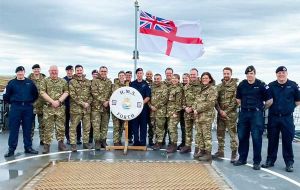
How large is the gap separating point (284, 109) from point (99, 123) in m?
4.02

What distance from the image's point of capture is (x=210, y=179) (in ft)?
21.3

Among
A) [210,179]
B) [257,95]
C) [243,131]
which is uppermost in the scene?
[257,95]

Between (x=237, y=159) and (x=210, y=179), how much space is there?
1.89 meters

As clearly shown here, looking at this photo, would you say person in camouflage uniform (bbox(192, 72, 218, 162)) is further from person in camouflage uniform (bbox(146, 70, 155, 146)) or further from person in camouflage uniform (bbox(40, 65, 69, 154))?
person in camouflage uniform (bbox(40, 65, 69, 154))

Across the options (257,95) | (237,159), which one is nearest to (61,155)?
(237,159)

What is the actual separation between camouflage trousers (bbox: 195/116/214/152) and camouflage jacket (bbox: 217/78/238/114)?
374mm

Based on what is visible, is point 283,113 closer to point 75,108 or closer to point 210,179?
point 210,179

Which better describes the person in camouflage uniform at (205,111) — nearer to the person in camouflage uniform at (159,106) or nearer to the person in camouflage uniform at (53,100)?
the person in camouflage uniform at (159,106)

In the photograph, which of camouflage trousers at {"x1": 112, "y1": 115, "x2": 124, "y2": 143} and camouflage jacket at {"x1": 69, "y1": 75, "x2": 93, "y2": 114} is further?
camouflage trousers at {"x1": 112, "y1": 115, "x2": 124, "y2": 143}

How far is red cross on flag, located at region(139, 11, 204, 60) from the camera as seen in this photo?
1124cm

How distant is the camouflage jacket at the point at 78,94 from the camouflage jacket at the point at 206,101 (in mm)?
2450

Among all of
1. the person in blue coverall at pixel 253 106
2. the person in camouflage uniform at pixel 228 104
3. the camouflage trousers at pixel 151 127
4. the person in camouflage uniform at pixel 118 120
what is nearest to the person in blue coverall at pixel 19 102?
the person in camouflage uniform at pixel 118 120

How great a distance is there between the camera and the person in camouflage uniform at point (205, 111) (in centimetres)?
812

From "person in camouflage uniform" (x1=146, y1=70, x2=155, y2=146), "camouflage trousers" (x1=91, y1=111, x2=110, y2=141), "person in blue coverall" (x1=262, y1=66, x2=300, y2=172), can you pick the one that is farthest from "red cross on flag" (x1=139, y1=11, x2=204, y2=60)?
"person in blue coverall" (x1=262, y1=66, x2=300, y2=172)
